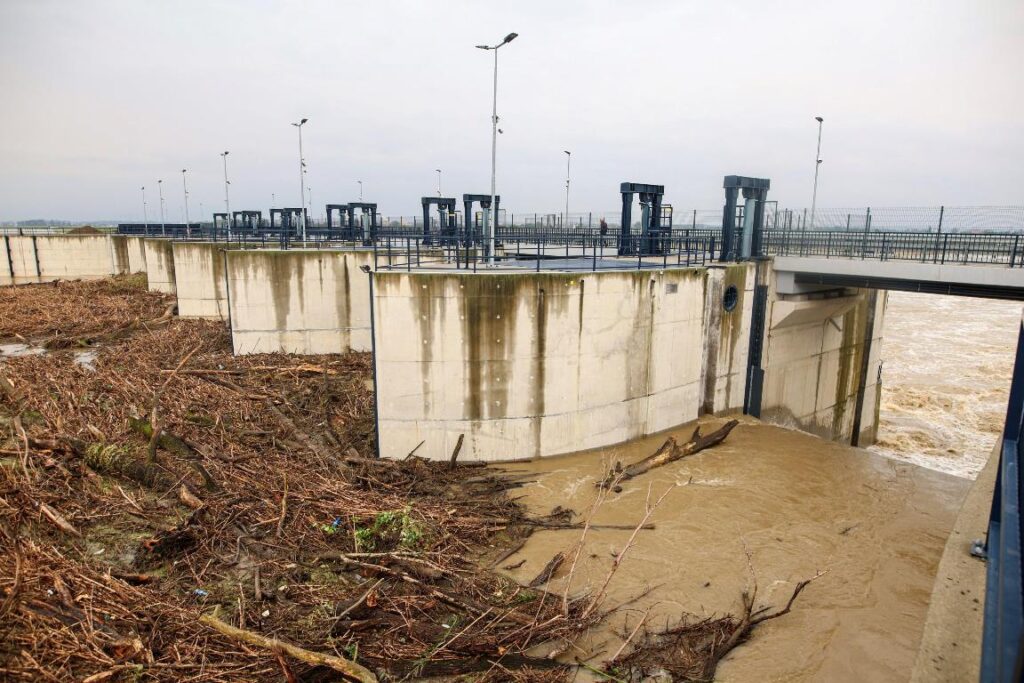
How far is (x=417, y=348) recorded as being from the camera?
14758mm

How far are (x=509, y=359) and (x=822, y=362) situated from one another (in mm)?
14876

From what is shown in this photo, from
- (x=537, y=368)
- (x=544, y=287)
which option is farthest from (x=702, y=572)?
(x=544, y=287)

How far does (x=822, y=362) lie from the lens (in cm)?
2373

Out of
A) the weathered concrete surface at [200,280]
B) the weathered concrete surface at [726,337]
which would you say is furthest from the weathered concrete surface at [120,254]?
the weathered concrete surface at [726,337]

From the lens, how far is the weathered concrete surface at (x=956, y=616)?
7098 millimetres

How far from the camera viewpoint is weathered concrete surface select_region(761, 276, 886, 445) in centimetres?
2147

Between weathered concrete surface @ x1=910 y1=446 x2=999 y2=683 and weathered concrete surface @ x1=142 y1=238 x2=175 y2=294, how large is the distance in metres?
40.2

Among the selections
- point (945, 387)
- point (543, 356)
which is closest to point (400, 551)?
point (543, 356)

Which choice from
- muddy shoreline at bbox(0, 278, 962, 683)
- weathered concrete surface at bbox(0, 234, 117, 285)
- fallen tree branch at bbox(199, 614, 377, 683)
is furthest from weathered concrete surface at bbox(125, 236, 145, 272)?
fallen tree branch at bbox(199, 614, 377, 683)

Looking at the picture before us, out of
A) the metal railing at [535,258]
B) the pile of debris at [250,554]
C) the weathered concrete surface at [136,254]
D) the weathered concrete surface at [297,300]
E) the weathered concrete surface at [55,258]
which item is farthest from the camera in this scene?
A: the weathered concrete surface at [136,254]

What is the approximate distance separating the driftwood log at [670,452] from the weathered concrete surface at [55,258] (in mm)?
45499

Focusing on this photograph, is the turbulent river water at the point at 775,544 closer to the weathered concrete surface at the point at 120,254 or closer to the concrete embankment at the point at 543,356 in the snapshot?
the concrete embankment at the point at 543,356

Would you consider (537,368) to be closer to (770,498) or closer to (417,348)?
(417,348)

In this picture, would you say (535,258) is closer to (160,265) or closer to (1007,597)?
(1007,597)
